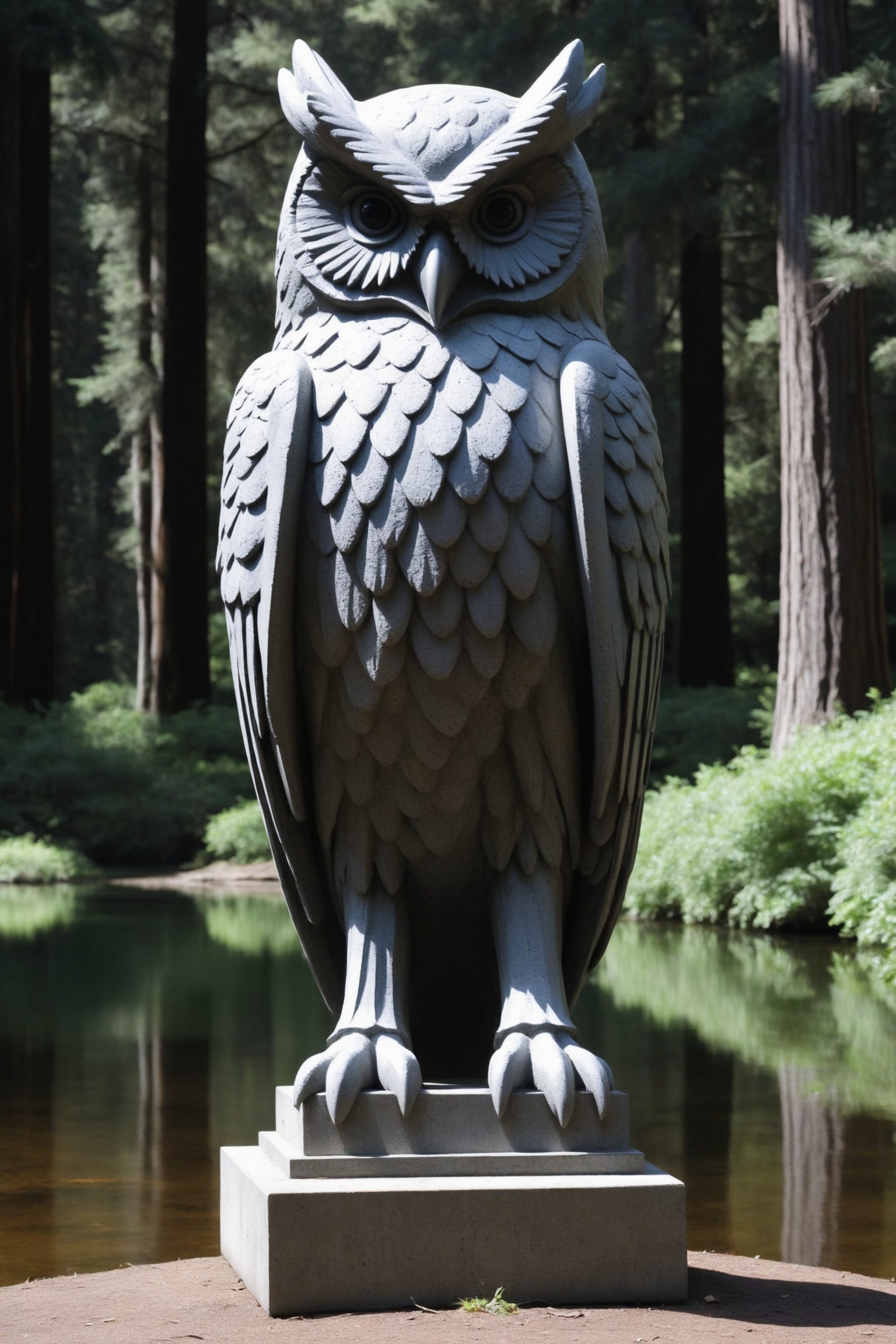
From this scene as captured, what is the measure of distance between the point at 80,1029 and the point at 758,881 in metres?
5.32

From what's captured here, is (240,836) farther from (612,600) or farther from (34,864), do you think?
(612,600)

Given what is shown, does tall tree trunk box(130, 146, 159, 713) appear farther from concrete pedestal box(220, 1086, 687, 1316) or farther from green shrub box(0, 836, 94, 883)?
concrete pedestal box(220, 1086, 687, 1316)

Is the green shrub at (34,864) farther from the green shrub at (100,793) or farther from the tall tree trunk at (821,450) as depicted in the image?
the tall tree trunk at (821,450)

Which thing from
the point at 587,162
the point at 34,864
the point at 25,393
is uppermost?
the point at 587,162

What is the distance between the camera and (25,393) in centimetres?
2052

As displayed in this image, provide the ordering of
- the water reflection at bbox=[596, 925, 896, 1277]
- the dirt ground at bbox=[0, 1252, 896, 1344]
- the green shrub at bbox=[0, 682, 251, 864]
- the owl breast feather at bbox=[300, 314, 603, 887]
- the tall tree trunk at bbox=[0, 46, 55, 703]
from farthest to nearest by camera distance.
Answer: the tall tree trunk at bbox=[0, 46, 55, 703]
the green shrub at bbox=[0, 682, 251, 864]
the water reflection at bbox=[596, 925, 896, 1277]
the owl breast feather at bbox=[300, 314, 603, 887]
the dirt ground at bbox=[0, 1252, 896, 1344]

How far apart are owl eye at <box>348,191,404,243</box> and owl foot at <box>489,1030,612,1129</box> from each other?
6.20 feet

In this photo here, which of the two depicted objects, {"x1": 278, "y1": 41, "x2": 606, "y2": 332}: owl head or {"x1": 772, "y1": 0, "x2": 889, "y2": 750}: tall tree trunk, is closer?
{"x1": 278, "y1": 41, "x2": 606, "y2": 332}: owl head

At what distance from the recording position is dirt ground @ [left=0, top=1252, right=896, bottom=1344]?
3.25m

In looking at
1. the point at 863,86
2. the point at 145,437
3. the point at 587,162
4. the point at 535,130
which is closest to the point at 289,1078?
the point at 535,130

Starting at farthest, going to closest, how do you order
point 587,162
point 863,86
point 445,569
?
point 587,162, point 863,86, point 445,569

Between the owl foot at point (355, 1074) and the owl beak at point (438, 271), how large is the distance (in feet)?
5.47

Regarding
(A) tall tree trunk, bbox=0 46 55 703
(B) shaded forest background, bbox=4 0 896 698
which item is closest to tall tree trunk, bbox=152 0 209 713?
(B) shaded forest background, bbox=4 0 896 698

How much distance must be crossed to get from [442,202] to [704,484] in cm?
1708
